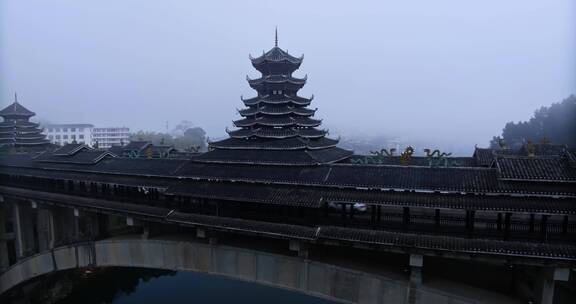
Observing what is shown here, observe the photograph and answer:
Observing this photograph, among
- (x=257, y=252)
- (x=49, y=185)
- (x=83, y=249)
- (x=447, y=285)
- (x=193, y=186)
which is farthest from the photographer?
(x=49, y=185)

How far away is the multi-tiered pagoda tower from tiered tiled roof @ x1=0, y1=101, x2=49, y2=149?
3520cm

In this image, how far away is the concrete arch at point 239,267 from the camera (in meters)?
16.0

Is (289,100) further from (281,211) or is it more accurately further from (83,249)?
(83,249)

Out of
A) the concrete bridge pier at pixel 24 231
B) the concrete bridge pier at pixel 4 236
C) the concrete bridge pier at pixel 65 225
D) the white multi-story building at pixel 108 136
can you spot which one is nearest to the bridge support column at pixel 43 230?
the concrete bridge pier at pixel 24 231

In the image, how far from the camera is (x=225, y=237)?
862 inches

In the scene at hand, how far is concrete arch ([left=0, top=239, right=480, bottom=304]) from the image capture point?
632 inches

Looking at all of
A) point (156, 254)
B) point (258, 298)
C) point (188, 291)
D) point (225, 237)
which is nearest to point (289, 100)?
point (225, 237)

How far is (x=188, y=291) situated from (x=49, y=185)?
54.7 ft

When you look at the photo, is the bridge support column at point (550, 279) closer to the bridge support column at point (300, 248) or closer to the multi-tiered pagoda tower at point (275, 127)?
the bridge support column at point (300, 248)

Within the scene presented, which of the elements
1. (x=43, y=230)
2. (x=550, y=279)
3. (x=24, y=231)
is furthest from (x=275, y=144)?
(x=24, y=231)

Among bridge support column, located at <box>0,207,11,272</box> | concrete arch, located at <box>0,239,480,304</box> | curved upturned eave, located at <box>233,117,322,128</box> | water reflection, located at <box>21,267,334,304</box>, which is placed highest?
curved upturned eave, located at <box>233,117,322,128</box>

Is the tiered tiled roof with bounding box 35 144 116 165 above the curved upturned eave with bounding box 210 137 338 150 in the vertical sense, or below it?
below

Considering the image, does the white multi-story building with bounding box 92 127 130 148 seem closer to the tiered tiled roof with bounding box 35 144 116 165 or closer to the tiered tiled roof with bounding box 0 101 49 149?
the tiered tiled roof with bounding box 0 101 49 149

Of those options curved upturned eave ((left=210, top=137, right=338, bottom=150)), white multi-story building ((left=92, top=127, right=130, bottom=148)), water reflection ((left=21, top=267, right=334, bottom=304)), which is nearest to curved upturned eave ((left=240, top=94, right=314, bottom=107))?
curved upturned eave ((left=210, top=137, right=338, bottom=150))
